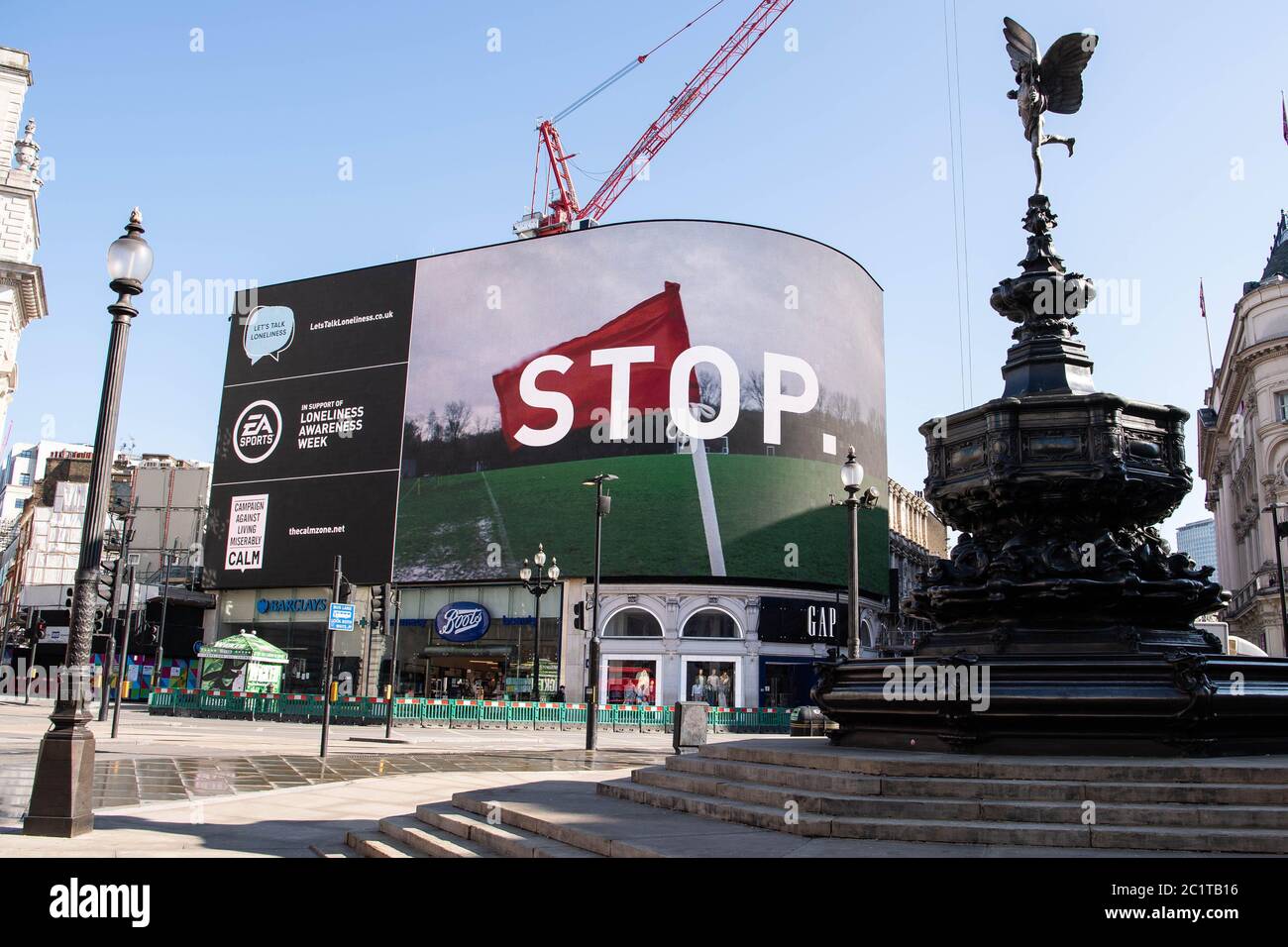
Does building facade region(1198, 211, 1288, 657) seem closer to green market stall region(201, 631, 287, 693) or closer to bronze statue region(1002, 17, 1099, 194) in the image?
bronze statue region(1002, 17, 1099, 194)

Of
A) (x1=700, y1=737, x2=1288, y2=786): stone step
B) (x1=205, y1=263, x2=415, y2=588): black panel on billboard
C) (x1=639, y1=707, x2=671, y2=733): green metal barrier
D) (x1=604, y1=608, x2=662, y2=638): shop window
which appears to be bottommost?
(x1=639, y1=707, x2=671, y2=733): green metal barrier

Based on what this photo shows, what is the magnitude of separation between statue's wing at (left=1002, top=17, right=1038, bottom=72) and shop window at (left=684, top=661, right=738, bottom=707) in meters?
35.9

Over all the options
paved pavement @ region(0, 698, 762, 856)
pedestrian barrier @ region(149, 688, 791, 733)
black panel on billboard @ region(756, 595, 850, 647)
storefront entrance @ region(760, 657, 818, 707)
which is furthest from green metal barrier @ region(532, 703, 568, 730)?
black panel on billboard @ region(756, 595, 850, 647)

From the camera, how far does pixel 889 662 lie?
909 centimetres

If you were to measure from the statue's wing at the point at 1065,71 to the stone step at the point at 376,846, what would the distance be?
9.99 metres

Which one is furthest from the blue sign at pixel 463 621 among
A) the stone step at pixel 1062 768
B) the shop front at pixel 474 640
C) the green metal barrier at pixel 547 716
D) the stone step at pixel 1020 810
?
the stone step at pixel 1020 810

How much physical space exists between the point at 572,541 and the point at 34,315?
102ft

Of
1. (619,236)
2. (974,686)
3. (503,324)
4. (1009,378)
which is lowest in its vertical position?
(974,686)

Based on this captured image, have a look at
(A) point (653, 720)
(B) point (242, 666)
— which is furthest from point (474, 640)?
(A) point (653, 720)

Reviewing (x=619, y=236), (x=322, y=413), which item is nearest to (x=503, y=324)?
(x=619, y=236)

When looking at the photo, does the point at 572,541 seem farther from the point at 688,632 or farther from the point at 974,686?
the point at 974,686

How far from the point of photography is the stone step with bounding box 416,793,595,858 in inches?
269

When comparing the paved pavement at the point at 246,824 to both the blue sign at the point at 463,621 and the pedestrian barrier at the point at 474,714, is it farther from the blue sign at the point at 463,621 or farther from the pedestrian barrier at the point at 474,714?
the blue sign at the point at 463,621

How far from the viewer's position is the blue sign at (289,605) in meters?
56.9
